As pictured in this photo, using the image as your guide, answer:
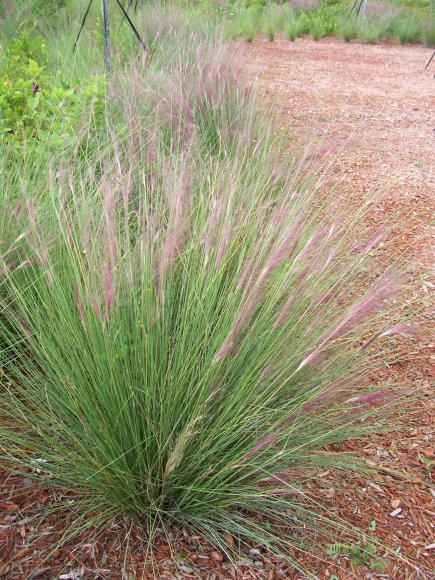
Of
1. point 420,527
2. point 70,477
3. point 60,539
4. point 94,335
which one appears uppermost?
point 94,335

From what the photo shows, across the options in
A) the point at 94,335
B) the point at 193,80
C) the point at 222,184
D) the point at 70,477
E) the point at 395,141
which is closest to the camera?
the point at 94,335

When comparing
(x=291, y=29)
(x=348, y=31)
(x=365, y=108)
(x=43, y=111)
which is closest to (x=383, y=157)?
(x=365, y=108)

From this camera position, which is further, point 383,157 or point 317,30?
point 317,30

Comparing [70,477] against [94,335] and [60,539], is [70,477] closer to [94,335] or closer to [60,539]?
[60,539]

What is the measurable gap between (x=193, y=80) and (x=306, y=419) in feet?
8.91

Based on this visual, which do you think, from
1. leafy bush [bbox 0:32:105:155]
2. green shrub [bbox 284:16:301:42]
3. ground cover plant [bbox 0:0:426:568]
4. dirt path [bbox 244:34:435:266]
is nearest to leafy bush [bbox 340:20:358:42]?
dirt path [bbox 244:34:435:266]

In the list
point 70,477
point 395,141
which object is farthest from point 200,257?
point 395,141

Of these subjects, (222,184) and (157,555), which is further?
(222,184)

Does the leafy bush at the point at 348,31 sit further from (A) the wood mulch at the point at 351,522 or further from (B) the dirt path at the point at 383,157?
(A) the wood mulch at the point at 351,522

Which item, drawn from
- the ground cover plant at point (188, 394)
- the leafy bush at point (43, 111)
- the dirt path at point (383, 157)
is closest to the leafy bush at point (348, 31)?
the dirt path at point (383, 157)

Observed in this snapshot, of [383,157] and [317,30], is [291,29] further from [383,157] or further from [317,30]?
[383,157]

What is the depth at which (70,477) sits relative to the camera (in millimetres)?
1393

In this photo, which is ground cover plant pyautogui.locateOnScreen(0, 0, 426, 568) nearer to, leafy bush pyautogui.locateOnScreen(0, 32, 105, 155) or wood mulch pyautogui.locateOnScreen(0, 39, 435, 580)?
wood mulch pyautogui.locateOnScreen(0, 39, 435, 580)

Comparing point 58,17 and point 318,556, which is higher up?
point 58,17
